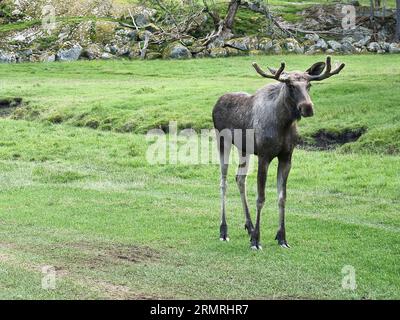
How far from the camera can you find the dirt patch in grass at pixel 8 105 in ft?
126

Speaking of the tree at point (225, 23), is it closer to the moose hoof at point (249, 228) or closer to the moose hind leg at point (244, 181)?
the moose hind leg at point (244, 181)

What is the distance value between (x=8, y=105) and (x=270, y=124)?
91.2ft

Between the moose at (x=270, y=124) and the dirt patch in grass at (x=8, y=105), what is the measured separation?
24663 mm

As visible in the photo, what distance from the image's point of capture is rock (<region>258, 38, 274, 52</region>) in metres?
59.6

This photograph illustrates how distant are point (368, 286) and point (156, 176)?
1297 cm

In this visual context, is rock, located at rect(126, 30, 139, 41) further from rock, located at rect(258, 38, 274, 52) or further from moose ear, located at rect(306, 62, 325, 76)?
moose ear, located at rect(306, 62, 325, 76)

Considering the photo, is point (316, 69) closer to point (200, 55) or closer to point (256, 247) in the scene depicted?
point (256, 247)

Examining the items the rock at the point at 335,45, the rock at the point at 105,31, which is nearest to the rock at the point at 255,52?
the rock at the point at 335,45

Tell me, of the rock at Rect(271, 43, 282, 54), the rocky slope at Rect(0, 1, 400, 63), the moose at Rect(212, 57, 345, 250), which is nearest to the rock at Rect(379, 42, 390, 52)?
the rocky slope at Rect(0, 1, 400, 63)

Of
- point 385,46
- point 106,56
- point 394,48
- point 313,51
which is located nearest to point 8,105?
point 106,56

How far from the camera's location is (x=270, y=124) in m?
14.6

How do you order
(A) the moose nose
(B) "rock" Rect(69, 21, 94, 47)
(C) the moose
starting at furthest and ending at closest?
1. (B) "rock" Rect(69, 21, 94, 47)
2. (C) the moose
3. (A) the moose nose

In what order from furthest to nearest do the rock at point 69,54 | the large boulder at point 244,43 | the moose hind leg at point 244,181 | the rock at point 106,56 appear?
1. the large boulder at point 244,43
2. the rock at point 106,56
3. the rock at point 69,54
4. the moose hind leg at point 244,181

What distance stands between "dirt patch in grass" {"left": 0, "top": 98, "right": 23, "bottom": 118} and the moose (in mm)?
24663
